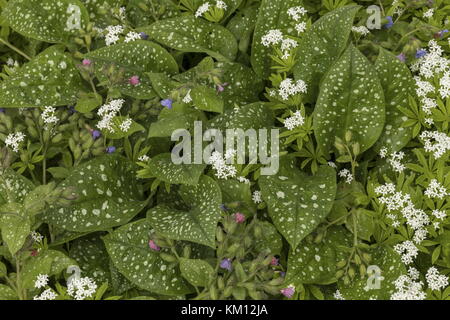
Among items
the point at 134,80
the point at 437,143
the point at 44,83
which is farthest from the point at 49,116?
the point at 437,143

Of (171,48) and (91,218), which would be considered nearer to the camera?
(91,218)

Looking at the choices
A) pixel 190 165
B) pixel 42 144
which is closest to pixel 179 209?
pixel 190 165

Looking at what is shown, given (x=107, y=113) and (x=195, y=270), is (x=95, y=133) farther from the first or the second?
(x=195, y=270)

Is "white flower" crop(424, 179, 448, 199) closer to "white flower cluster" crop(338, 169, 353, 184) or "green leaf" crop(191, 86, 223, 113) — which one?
"white flower cluster" crop(338, 169, 353, 184)

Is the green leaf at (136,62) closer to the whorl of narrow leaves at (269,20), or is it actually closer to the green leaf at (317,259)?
the whorl of narrow leaves at (269,20)

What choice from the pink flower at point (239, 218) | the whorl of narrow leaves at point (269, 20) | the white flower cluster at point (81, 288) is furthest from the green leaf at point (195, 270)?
the whorl of narrow leaves at point (269, 20)

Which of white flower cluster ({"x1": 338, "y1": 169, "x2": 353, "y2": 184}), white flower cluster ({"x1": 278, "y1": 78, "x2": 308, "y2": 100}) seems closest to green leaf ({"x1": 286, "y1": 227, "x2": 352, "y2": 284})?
white flower cluster ({"x1": 338, "y1": 169, "x2": 353, "y2": 184})

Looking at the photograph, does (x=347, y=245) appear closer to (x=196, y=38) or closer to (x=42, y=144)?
(x=196, y=38)
